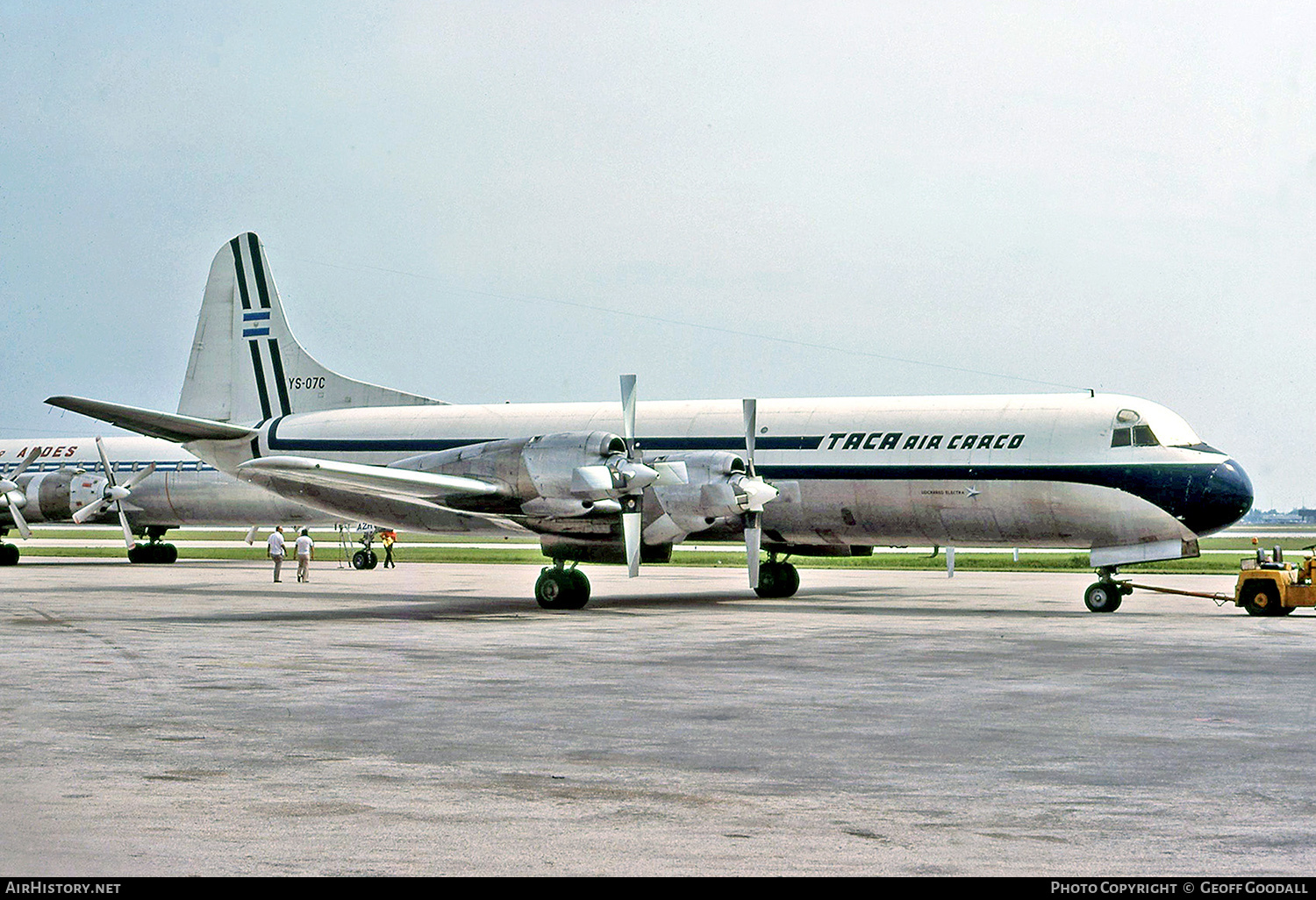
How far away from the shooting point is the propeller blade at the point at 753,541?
25.7 m

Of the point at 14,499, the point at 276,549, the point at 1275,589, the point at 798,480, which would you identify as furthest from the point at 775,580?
the point at 14,499

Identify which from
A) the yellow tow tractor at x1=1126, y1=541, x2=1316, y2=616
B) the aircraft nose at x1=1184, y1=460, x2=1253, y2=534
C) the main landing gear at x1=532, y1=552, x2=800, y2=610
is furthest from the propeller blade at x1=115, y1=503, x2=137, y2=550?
the aircraft nose at x1=1184, y1=460, x2=1253, y2=534

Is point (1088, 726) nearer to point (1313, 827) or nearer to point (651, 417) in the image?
point (1313, 827)

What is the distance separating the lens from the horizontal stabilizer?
28.5m

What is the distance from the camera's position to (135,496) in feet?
164

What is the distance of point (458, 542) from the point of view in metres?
84.1

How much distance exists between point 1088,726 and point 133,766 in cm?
769

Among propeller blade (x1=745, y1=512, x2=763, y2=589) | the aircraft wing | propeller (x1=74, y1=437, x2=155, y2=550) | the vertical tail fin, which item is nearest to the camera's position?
the aircraft wing

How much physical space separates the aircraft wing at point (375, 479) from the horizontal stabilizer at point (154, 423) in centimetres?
403

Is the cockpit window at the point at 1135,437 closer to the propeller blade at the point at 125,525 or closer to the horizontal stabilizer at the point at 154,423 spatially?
the horizontal stabilizer at the point at 154,423

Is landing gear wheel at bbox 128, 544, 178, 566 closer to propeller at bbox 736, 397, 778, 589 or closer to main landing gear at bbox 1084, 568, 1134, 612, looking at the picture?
propeller at bbox 736, 397, 778, 589

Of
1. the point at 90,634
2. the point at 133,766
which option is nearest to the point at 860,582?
the point at 90,634

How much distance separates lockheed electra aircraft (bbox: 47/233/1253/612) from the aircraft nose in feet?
0.10

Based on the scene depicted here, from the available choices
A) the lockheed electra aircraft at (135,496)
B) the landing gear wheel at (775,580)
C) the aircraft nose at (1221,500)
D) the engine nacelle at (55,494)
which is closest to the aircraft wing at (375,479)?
the landing gear wheel at (775,580)
